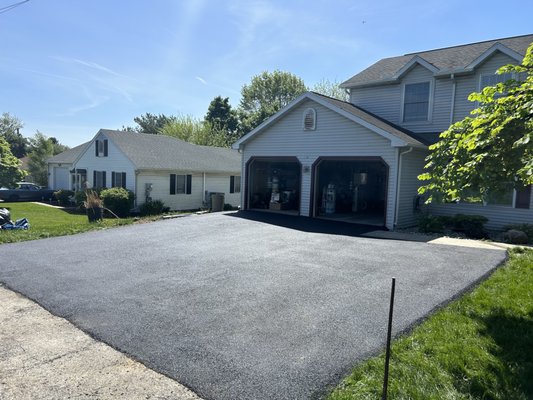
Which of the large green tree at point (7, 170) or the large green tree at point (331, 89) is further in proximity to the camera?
the large green tree at point (331, 89)

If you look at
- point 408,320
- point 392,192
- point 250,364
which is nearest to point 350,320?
point 408,320

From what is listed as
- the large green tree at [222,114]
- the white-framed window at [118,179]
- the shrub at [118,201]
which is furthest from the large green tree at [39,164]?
the shrub at [118,201]

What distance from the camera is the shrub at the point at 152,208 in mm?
20062

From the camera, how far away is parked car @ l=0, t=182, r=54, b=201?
86.6 feet

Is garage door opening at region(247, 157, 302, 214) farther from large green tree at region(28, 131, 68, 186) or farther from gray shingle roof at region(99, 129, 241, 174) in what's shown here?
large green tree at region(28, 131, 68, 186)

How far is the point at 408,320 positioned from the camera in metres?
5.03

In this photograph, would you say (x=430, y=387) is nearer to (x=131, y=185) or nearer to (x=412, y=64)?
(x=412, y=64)

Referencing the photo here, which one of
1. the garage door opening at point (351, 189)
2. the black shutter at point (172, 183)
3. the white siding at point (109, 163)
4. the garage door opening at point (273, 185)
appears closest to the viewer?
the garage door opening at point (351, 189)

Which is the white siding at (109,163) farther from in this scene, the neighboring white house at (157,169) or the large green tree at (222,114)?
the large green tree at (222,114)

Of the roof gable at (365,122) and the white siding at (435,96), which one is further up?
the white siding at (435,96)

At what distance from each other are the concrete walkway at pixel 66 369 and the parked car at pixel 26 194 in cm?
2571

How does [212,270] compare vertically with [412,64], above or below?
below

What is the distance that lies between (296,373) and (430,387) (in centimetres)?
122

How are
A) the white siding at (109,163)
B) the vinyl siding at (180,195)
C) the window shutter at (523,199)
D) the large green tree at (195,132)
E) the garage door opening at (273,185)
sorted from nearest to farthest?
1. the window shutter at (523,199)
2. the garage door opening at (273,185)
3. the vinyl siding at (180,195)
4. the white siding at (109,163)
5. the large green tree at (195,132)
